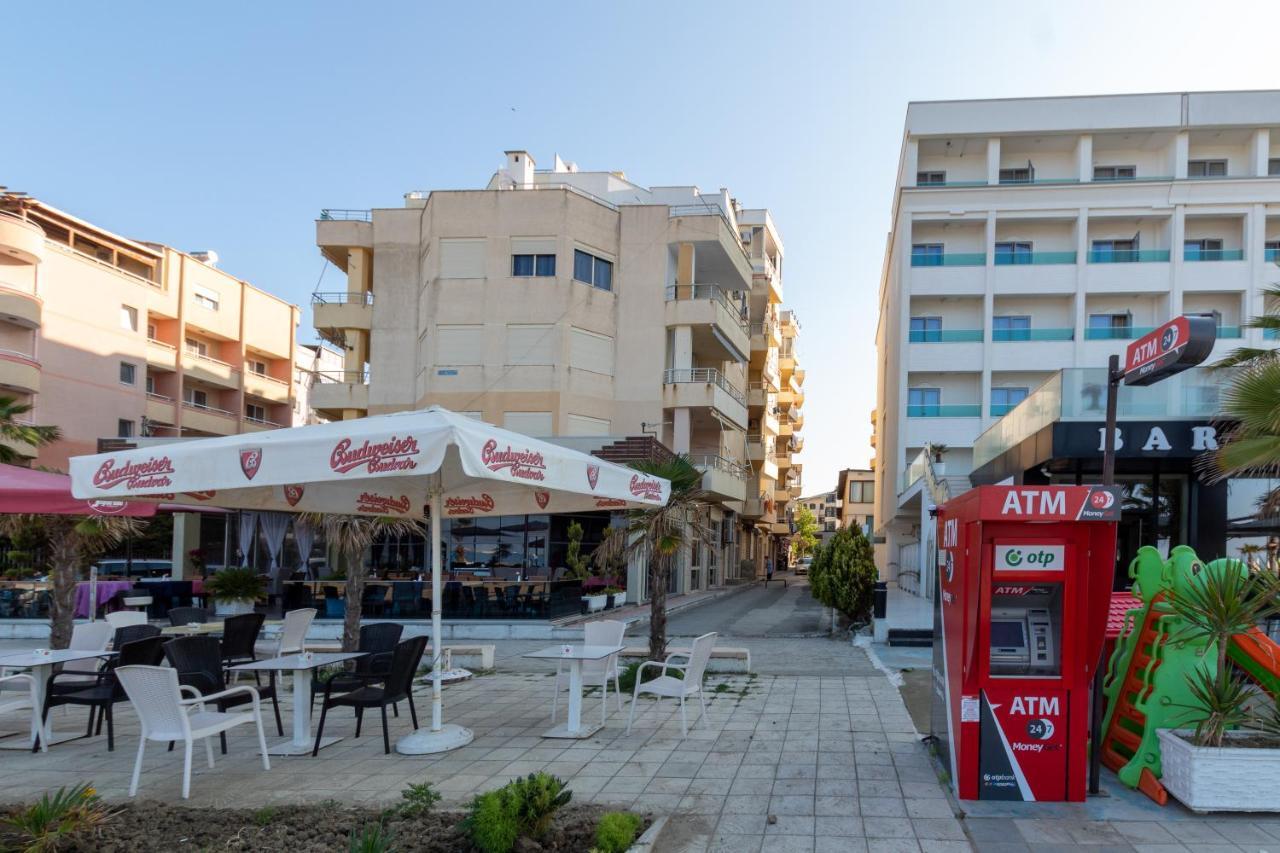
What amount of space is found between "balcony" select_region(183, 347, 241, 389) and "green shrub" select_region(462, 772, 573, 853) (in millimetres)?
39946

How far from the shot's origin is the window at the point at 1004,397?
3669 cm

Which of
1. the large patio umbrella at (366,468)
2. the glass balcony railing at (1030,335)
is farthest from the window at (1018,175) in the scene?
the large patio umbrella at (366,468)

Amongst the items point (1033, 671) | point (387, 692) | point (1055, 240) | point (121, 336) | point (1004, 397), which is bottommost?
point (387, 692)

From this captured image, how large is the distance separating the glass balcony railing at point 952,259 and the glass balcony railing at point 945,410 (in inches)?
228

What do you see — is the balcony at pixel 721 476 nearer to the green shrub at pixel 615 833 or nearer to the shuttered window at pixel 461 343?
the shuttered window at pixel 461 343

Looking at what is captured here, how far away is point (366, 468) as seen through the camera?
633 cm

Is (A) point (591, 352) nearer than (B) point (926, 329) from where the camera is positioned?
Yes

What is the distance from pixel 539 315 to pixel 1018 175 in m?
22.1

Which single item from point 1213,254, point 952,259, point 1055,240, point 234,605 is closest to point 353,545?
point 234,605

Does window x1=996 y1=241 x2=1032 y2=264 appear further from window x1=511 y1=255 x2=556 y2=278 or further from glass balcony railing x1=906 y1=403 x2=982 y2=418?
window x1=511 y1=255 x2=556 y2=278

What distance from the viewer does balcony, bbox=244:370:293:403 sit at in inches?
1734

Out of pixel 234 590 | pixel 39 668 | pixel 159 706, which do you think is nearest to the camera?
pixel 159 706

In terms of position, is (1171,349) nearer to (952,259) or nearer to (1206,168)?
(952,259)

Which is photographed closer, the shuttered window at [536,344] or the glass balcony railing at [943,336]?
the shuttered window at [536,344]
